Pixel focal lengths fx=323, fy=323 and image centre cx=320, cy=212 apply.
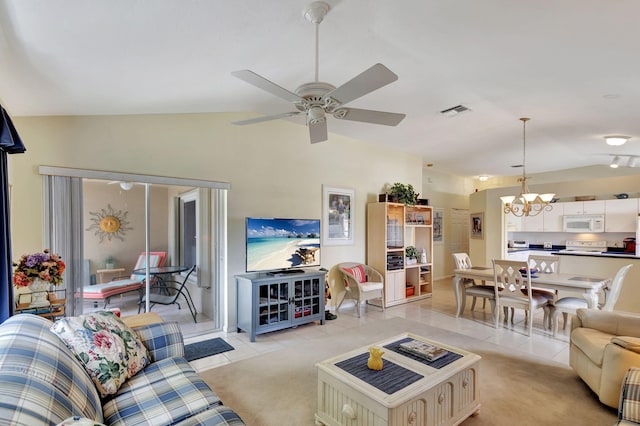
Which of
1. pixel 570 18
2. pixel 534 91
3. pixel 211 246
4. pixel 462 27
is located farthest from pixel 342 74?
pixel 211 246

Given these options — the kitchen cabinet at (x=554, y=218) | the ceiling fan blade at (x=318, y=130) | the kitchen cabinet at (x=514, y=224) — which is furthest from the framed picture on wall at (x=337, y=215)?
the kitchen cabinet at (x=554, y=218)

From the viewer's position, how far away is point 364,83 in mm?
1957

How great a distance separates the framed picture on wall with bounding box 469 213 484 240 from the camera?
7.76 meters

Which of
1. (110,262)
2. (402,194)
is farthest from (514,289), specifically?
(110,262)

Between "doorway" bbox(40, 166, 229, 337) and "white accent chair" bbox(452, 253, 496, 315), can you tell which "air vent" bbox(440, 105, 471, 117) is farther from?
"doorway" bbox(40, 166, 229, 337)

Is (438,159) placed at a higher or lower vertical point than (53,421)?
higher

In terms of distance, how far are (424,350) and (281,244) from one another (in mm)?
2472

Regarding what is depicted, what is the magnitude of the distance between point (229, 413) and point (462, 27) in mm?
2891

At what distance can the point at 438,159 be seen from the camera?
Answer: 6902 mm

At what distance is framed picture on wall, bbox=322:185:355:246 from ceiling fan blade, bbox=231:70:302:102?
120 inches

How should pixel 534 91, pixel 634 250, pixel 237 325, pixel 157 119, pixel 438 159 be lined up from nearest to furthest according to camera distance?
pixel 534 91
pixel 157 119
pixel 237 325
pixel 634 250
pixel 438 159

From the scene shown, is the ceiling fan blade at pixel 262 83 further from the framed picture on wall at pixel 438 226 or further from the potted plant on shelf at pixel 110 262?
the framed picture on wall at pixel 438 226

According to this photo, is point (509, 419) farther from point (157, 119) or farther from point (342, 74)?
point (157, 119)

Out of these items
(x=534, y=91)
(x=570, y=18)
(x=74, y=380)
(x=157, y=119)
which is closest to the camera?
(x=74, y=380)
